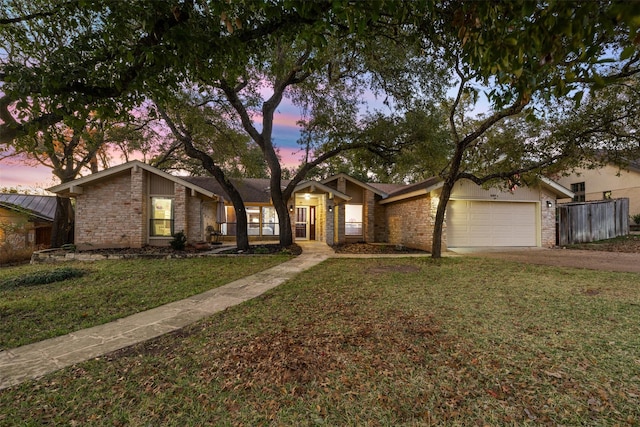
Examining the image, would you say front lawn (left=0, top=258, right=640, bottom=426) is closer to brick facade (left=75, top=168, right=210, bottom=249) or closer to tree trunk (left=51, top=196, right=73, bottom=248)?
brick facade (left=75, top=168, right=210, bottom=249)

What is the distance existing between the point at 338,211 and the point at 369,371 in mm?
12577

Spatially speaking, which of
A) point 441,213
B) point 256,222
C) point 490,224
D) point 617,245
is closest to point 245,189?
point 256,222

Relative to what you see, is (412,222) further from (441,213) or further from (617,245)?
(617,245)

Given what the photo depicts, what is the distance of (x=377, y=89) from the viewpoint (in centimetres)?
1005

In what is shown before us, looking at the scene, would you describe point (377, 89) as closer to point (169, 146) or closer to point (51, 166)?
point (169, 146)

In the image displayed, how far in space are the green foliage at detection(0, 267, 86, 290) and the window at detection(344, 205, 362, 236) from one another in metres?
11.7

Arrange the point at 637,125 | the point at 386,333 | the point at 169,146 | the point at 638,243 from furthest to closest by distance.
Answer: the point at 169,146, the point at 638,243, the point at 637,125, the point at 386,333

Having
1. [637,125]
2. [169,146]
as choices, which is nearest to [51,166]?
[169,146]

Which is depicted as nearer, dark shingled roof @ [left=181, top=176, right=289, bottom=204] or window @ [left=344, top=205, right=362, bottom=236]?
window @ [left=344, top=205, right=362, bottom=236]

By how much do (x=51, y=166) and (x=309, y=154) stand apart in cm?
1320

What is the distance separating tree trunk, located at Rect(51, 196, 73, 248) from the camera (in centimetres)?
1345

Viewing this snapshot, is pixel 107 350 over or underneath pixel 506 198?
underneath

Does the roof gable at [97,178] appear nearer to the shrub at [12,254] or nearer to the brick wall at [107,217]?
the brick wall at [107,217]

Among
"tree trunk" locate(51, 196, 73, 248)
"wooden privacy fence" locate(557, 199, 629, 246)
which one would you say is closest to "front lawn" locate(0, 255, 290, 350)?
"tree trunk" locate(51, 196, 73, 248)
